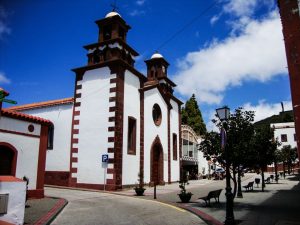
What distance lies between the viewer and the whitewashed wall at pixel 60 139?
903 inches

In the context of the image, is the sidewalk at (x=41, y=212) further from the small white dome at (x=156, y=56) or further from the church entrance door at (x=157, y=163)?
the small white dome at (x=156, y=56)

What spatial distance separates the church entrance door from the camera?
85.3 feet

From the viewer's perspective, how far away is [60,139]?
2355 cm

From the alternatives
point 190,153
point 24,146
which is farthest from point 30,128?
point 190,153

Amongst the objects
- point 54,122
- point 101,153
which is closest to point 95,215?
point 101,153

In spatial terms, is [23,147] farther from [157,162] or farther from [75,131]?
[157,162]

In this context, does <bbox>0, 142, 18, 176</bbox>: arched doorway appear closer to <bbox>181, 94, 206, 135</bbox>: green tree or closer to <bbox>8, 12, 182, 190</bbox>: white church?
<bbox>8, 12, 182, 190</bbox>: white church

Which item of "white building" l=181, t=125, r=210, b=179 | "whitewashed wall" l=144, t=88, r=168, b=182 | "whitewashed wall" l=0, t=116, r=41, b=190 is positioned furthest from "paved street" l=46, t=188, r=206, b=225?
"white building" l=181, t=125, r=210, b=179

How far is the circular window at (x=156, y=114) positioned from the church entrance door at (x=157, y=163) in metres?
1.83

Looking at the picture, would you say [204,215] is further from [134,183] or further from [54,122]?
[54,122]

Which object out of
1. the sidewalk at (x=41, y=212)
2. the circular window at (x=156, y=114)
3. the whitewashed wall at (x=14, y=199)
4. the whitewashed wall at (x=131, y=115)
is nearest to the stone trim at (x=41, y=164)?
the sidewalk at (x=41, y=212)

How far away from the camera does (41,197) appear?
1479 cm

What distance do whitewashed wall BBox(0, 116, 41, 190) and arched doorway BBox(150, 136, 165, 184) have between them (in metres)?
12.7

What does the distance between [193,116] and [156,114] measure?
28990mm
